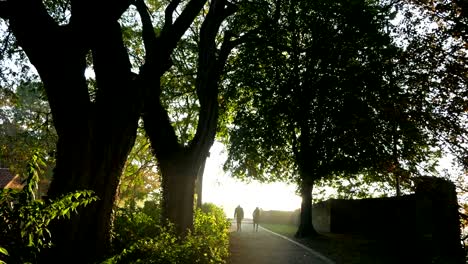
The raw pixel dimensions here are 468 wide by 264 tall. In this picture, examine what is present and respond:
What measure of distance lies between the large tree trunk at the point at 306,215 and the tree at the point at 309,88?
6 cm

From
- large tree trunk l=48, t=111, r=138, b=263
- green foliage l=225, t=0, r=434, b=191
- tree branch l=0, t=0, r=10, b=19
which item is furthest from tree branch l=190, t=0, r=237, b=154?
tree branch l=0, t=0, r=10, b=19

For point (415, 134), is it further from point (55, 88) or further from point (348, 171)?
point (348, 171)

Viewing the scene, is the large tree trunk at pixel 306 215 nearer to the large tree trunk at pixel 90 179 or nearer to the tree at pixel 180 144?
the tree at pixel 180 144

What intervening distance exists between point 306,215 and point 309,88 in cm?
734

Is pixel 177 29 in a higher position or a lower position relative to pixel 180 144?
higher

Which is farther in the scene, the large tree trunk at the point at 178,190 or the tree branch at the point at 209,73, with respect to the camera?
the tree branch at the point at 209,73

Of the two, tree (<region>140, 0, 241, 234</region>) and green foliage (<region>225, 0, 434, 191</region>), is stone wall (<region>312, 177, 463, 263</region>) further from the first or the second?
tree (<region>140, 0, 241, 234</region>)

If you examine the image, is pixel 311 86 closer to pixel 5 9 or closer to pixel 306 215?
pixel 306 215

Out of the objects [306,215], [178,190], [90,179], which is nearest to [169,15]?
[90,179]

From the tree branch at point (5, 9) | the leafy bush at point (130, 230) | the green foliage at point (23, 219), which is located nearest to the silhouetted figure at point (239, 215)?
the leafy bush at point (130, 230)

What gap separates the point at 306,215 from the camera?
24.0 m

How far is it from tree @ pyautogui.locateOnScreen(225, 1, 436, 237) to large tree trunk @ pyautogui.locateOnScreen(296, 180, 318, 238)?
0.06 metres

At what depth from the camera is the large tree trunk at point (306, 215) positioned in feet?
76.2

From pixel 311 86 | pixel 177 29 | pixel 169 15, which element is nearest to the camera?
pixel 177 29
